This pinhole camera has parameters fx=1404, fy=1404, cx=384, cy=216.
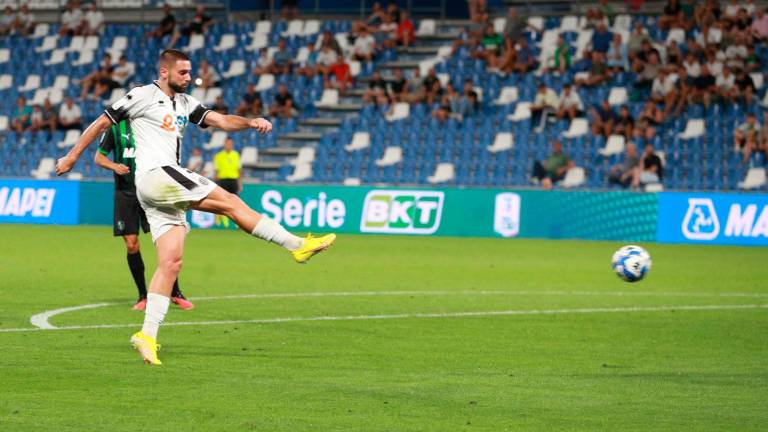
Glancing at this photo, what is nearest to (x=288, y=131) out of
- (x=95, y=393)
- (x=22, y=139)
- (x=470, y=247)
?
(x=22, y=139)

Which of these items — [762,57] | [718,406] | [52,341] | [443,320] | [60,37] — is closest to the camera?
[718,406]

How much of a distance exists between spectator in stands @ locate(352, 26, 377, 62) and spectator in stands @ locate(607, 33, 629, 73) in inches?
274

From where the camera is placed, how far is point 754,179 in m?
29.2

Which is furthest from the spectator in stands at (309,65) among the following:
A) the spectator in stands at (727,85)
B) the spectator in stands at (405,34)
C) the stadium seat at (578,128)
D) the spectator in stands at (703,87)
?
the spectator in stands at (727,85)

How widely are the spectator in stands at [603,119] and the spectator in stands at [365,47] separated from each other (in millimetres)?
7746

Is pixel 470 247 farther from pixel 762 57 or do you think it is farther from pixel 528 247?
pixel 762 57

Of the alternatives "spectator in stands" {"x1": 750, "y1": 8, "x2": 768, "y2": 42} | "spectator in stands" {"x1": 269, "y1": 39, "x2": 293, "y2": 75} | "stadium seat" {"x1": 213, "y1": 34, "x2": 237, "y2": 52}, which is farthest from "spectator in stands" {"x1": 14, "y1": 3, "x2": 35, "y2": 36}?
"spectator in stands" {"x1": 750, "y1": 8, "x2": 768, "y2": 42}

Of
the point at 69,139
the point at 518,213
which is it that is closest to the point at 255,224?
the point at 518,213

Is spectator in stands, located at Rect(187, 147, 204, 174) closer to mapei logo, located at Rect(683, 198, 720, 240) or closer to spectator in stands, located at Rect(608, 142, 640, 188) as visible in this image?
spectator in stands, located at Rect(608, 142, 640, 188)

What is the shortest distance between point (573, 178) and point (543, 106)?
8.82 ft

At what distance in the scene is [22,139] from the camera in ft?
126

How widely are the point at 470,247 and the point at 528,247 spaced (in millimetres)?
1097

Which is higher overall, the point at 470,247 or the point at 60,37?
the point at 60,37

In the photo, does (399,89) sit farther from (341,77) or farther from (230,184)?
(230,184)
